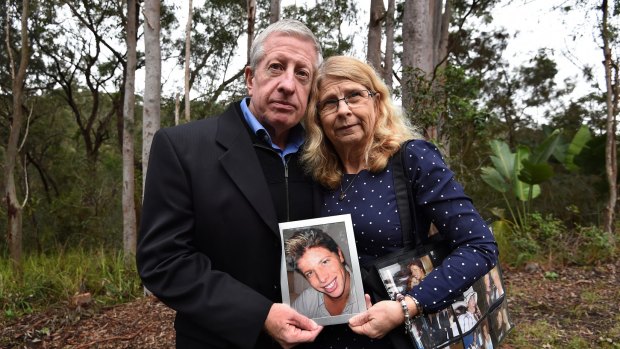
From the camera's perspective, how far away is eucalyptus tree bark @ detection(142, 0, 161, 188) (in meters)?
6.74

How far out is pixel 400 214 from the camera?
1660 mm

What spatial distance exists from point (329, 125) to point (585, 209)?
13469 mm

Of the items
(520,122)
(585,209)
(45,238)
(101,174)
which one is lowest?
(45,238)

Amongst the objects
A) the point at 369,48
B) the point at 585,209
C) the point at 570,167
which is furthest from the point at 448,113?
the point at 585,209

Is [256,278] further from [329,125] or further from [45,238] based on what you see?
[45,238]

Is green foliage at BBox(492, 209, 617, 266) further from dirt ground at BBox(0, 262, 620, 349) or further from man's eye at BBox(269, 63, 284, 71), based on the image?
man's eye at BBox(269, 63, 284, 71)

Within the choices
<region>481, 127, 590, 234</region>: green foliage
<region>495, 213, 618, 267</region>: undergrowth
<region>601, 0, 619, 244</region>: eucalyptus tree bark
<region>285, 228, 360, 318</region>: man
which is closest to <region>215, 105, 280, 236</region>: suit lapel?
<region>285, 228, 360, 318</region>: man

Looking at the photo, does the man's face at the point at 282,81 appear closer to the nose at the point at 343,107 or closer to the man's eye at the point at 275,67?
the man's eye at the point at 275,67

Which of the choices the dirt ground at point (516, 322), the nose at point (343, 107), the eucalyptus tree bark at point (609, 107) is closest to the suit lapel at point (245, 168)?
the nose at point (343, 107)

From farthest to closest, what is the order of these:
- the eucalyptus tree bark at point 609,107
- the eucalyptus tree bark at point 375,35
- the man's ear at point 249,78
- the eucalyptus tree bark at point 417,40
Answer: the eucalyptus tree bark at point 375,35, the eucalyptus tree bark at point 609,107, the eucalyptus tree bark at point 417,40, the man's ear at point 249,78

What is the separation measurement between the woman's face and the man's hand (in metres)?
0.68

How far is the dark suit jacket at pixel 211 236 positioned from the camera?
1476 millimetres

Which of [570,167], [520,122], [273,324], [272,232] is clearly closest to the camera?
[273,324]

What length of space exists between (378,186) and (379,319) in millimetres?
481
